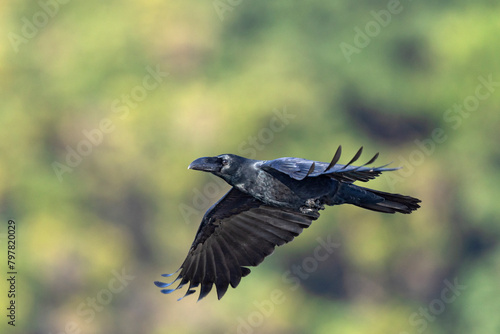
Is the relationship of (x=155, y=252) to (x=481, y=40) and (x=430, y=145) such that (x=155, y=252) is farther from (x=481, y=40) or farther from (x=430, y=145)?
(x=481, y=40)

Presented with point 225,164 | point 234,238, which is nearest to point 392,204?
point 225,164

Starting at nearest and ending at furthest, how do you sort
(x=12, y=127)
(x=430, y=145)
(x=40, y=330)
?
(x=40, y=330) → (x=12, y=127) → (x=430, y=145)

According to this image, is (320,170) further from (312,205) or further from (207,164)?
(207,164)

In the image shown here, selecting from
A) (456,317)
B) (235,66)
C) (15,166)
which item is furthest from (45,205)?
(456,317)

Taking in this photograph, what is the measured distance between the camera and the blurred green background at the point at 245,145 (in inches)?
954

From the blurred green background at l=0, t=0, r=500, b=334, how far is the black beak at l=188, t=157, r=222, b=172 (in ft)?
48.8

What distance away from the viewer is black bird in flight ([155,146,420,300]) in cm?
790

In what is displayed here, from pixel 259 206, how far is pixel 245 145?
48.0 ft

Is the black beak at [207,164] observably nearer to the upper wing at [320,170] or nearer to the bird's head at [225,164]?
the bird's head at [225,164]

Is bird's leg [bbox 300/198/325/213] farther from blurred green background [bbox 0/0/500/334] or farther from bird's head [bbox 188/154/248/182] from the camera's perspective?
blurred green background [bbox 0/0/500/334]

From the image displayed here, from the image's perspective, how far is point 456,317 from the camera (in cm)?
2436

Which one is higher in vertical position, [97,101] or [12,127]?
[97,101]

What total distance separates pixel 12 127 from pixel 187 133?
18.3 ft

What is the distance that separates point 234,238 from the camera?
899 centimetres
